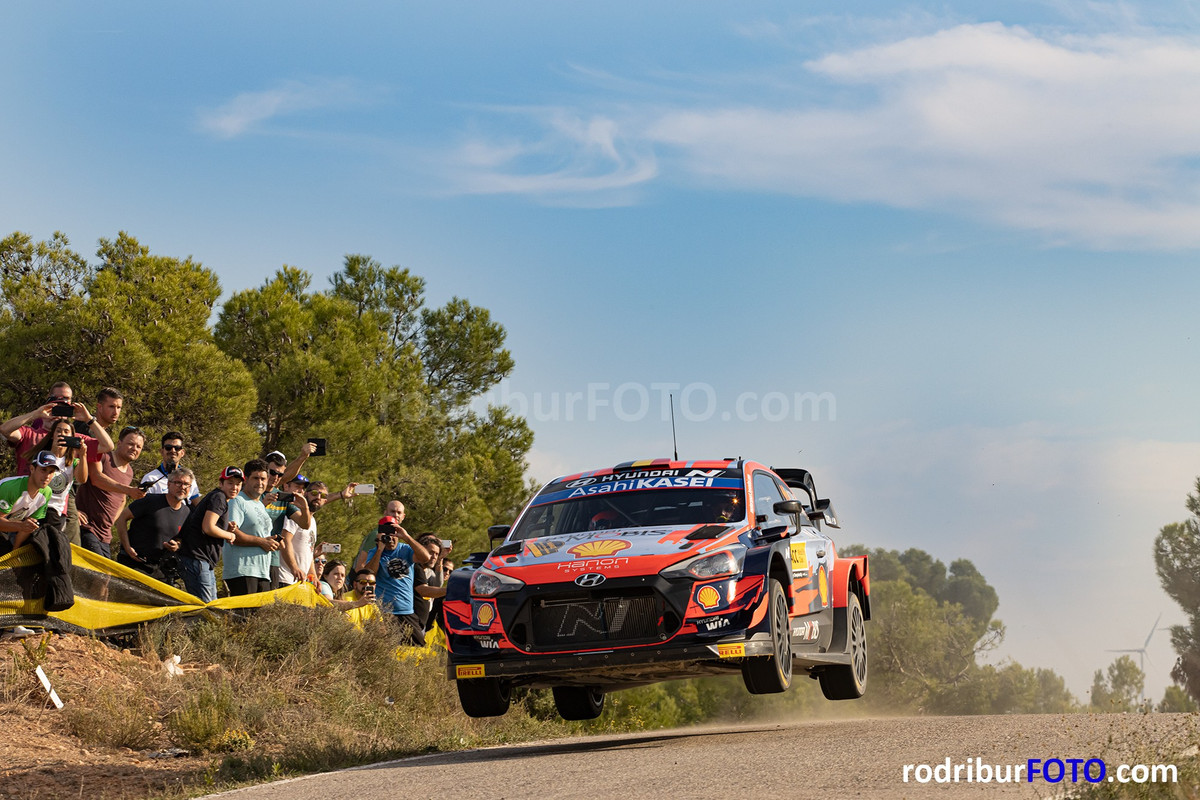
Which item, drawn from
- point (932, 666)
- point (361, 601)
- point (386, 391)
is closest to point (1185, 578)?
point (932, 666)

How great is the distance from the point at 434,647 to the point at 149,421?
1313 centimetres

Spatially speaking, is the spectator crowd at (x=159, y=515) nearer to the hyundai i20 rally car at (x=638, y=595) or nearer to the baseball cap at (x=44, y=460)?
the baseball cap at (x=44, y=460)

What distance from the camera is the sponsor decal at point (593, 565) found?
929 centimetres

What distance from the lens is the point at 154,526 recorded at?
13.0 m

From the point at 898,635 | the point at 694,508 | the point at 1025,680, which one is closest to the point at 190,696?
the point at 694,508

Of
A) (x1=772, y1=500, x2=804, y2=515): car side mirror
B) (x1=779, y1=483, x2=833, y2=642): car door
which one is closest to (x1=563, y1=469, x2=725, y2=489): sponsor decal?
(x1=772, y1=500, x2=804, y2=515): car side mirror

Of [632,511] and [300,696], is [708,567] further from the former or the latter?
[300,696]

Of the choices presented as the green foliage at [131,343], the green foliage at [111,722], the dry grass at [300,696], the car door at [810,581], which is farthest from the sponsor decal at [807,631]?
the green foliage at [131,343]

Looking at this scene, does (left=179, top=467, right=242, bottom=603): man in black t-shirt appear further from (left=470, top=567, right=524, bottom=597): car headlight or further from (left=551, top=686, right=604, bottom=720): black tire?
(left=470, top=567, right=524, bottom=597): car headlight

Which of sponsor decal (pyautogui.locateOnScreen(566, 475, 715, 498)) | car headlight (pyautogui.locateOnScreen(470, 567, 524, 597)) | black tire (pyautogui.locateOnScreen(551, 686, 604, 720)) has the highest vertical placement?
sponsor decal (pyautogui.locateOnScreen(566, 475, 715, 498))

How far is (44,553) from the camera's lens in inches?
439

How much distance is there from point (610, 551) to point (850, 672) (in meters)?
3.49

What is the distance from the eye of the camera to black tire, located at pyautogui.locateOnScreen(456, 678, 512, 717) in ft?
31.6

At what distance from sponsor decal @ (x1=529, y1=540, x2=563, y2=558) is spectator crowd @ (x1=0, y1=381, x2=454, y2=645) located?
4117 mm
